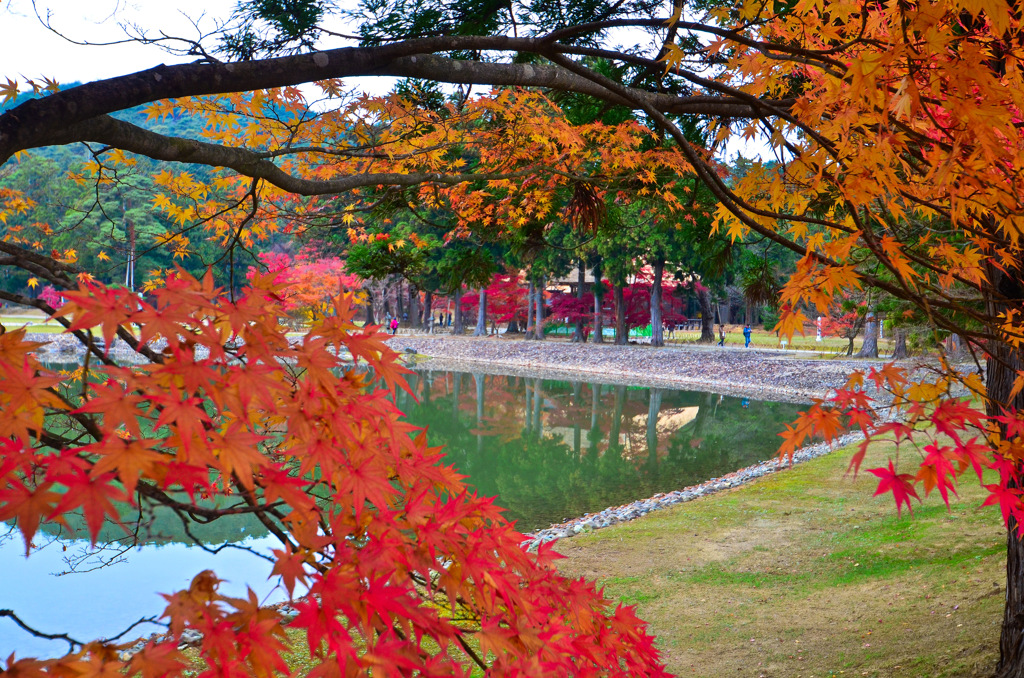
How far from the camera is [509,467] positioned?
36.9 ft

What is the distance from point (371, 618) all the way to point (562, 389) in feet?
62.1

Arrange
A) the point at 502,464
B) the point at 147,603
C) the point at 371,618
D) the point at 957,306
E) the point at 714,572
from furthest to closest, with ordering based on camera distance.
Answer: the point at 502,464
the point at 147,603
the point at 714,572
the point at 957,306
the point at 371,618

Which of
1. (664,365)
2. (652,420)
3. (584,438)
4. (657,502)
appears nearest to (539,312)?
(664,365)

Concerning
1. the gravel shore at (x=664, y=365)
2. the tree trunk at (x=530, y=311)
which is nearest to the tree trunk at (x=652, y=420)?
the gravel shore at (x=664, y=365)

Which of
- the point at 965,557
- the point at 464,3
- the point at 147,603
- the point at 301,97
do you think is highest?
the point at 464,3

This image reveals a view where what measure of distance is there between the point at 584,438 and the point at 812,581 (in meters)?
8.17

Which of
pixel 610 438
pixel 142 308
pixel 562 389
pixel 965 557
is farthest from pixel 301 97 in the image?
pixel 562 389

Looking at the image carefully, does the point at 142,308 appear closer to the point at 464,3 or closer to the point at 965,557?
the point at 464,3

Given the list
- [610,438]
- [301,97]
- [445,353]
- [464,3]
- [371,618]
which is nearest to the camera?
[371,618]

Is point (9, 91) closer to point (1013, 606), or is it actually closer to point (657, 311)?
point (1013, 606)

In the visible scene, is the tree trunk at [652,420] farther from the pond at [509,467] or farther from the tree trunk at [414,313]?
the tree trunk at [414,313]

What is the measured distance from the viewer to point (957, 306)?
2.23 meters

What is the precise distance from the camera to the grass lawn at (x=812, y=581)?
3902mm

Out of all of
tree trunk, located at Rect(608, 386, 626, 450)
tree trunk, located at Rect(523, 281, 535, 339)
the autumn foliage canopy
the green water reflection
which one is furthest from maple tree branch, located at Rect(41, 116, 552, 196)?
tree trunk, located at Rect(523, 281, 535, 339)
